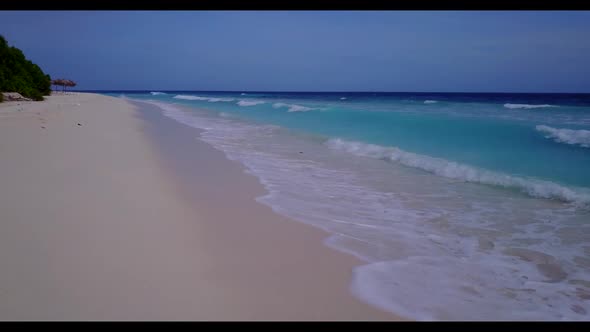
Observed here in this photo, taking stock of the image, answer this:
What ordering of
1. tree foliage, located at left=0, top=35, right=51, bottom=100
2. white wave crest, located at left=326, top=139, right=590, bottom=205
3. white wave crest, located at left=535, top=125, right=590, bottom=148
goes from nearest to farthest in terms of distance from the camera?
1. white wave crest, located at left=326, top=139, right=590, bottom=205
2. white wave crest, located at left=535, top=125, right=590, bottom=148
3. tree foliage, located at left=0, top=35, right=51, bottom=100

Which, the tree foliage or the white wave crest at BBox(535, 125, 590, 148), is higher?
the tree foliage

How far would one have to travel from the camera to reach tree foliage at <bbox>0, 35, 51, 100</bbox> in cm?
2131

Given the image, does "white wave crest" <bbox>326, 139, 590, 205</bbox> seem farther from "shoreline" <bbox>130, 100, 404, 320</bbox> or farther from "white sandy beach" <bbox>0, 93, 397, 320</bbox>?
"white sandy beach" <bbox>0, 93, 397, 320</bbox>

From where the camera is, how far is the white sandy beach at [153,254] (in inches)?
90.2

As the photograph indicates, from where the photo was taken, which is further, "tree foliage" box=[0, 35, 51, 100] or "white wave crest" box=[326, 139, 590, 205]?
"tree foliage" box=[0, 35, 51, 100]

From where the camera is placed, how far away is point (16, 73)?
76.8ft

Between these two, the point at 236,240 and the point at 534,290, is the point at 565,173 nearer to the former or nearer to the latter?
the point at 534,290

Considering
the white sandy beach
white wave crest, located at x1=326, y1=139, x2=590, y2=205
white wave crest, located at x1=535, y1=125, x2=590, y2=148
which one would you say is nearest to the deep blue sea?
white wave crest, located at x1=326, y1=139, x2=590, y2=205

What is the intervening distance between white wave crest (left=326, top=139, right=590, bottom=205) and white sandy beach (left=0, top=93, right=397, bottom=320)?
14.1 ft

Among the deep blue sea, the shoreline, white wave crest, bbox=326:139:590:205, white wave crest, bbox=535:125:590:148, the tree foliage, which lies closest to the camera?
the shoreline

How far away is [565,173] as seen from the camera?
7.55 m

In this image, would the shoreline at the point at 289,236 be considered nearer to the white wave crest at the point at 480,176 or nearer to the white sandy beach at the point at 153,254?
the white sandy beach at the point at 153,254

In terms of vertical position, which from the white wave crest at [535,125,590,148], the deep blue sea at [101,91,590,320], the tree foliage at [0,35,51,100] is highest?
the tree foliage at [0,35,51,100]

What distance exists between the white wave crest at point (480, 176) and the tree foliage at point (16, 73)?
70.2 feet
